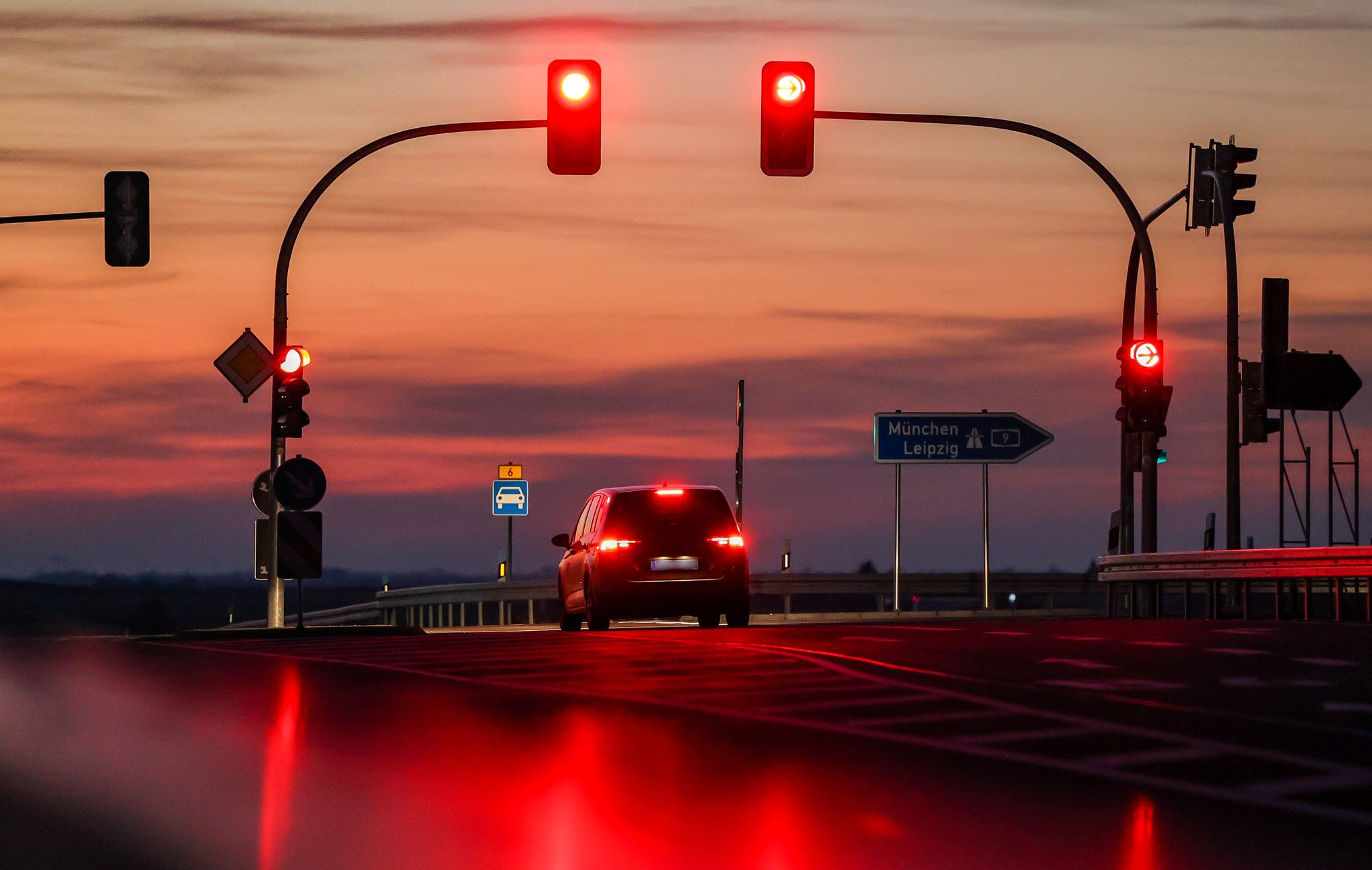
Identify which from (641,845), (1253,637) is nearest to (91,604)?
(1253,637)

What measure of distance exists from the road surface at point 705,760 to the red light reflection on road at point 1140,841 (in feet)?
0.06

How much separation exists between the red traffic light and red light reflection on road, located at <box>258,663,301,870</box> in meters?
12.2

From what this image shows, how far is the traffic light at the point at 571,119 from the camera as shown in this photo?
21750 mm

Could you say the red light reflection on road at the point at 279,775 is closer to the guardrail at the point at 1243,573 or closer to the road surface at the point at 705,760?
the road surface at the point at 705,760

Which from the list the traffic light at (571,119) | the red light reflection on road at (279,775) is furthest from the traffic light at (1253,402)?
the red light reflection on road at (279,775)

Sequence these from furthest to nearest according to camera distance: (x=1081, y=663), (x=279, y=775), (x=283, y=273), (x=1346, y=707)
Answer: (x=283, y=273)
(x=1081, y=663)
(x=1346, y=707)
(x=279, y=775)

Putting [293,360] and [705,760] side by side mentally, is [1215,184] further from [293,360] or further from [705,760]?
[705,760]

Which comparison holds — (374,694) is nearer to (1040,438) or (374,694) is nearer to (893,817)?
(893,817)

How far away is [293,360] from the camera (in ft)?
85.8

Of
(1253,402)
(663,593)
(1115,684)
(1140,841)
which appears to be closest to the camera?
(1140,841)

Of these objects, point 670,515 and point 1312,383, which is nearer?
point 670,515

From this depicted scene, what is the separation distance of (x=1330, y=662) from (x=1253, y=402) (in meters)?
17.8

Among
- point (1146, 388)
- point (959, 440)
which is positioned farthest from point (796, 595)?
point (1146, 388)

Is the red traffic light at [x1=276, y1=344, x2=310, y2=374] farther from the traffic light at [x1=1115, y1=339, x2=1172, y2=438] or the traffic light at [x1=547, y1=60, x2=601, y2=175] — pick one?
the traffic light at [x1=1115, y1=339, x2=1172, y2=438]
